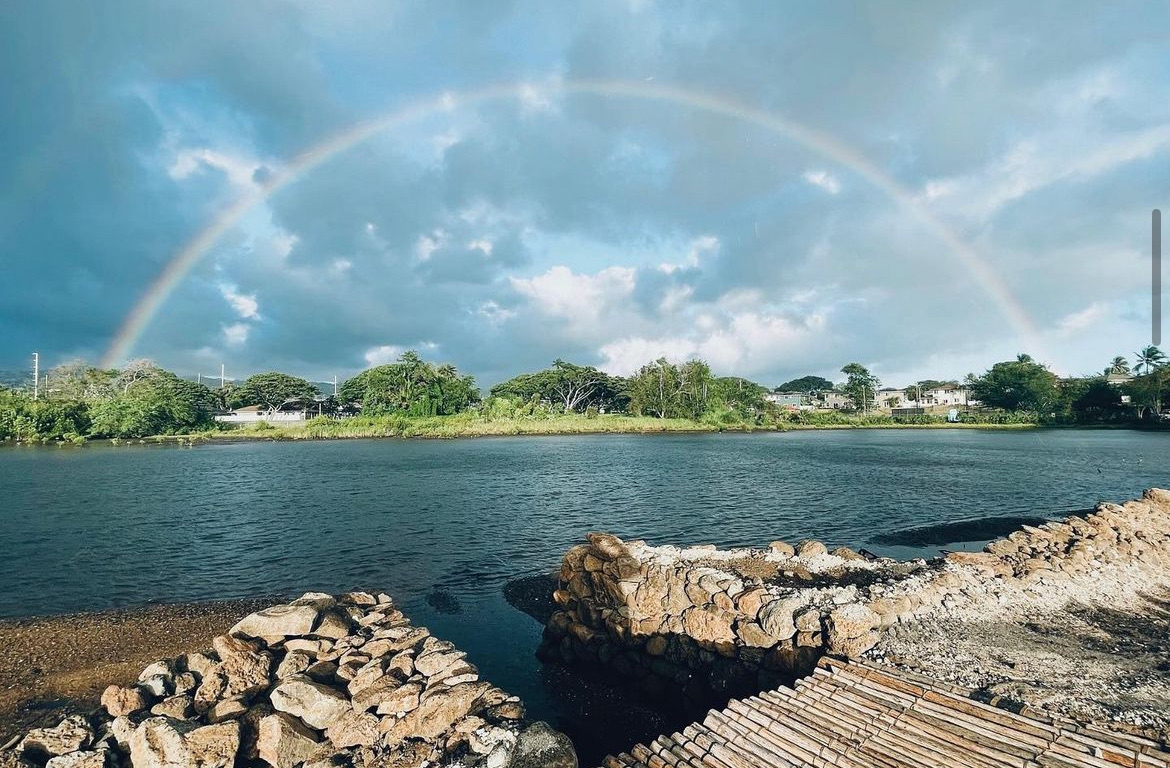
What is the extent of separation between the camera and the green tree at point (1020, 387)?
121 m

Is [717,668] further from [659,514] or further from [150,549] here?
[150,549]

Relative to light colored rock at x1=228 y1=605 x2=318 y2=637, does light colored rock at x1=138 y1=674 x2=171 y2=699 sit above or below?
below

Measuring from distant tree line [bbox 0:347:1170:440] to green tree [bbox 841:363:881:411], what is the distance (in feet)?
82.6

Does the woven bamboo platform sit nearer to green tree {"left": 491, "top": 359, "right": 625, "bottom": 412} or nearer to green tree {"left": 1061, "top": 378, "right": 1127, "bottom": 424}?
green tree {"left": 491, "top": 359, "right": 625, "bottom": 412}

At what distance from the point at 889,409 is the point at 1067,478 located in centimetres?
12920

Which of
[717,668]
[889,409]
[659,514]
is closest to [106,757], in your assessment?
[717,668]

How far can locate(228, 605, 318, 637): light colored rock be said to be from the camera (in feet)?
37.3

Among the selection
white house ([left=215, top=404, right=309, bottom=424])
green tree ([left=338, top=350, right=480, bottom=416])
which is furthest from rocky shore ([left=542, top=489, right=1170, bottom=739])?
white house ([left=215, top=404, right=309, bottom=424])

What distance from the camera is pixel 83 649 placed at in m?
13.2

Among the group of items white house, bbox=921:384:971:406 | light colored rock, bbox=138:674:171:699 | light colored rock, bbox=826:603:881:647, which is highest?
white house, bbox=921:384:971:406

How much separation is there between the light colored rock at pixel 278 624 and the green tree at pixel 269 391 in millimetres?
126333

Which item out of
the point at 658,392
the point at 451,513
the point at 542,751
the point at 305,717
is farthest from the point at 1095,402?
the point at 305,717

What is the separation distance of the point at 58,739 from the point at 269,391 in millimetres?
131336

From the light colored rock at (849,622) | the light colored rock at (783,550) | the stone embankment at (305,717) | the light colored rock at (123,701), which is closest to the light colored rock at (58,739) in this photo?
the stone embankment at (305,717)
